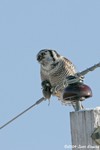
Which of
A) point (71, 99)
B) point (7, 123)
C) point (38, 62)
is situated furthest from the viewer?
point (38, 62)

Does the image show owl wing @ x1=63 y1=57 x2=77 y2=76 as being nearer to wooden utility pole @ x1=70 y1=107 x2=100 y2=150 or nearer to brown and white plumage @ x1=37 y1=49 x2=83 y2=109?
brown and white plumage @ x1=37 y1=49 x2=83 y2=109

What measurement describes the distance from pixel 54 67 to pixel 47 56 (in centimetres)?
48

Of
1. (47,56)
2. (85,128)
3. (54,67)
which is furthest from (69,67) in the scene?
(85,128)

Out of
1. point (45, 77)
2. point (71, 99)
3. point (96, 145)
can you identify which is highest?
point (45, 77)

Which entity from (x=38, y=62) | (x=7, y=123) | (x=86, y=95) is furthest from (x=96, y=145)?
(x=38, y=62)

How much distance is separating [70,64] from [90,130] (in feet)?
32.1

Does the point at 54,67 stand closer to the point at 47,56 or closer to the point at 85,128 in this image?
the point at 47,56

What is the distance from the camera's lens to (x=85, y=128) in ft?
16.8

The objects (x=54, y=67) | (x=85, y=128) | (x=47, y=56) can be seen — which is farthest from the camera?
(x=54, y=67)

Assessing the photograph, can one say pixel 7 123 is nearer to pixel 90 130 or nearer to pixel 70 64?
pixel 90 130

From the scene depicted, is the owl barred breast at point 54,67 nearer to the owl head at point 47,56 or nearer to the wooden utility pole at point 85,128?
the owl head at point 47,56

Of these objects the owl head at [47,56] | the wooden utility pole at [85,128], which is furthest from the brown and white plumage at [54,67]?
the wooden utility pole at [85,128]

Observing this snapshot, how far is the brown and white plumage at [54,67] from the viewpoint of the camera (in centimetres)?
1410

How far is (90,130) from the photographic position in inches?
201
